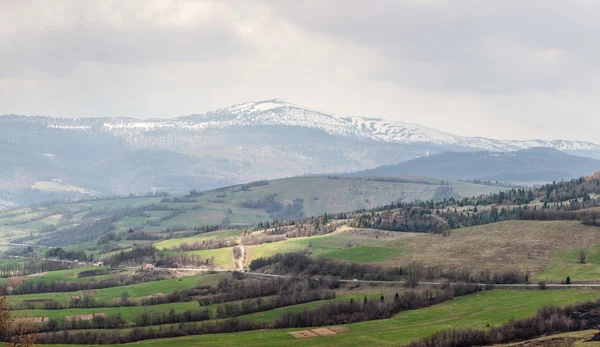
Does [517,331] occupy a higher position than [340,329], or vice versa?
[517,331]

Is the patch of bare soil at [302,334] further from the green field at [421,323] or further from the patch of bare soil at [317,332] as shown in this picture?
the green field at [421,323]

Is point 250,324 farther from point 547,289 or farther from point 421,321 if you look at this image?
point 547,289

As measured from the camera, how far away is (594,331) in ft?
458

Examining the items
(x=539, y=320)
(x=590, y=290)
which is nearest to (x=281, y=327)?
(x=539, y=320)

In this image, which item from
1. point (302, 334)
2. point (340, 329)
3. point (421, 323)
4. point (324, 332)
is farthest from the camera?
point (340, 329)

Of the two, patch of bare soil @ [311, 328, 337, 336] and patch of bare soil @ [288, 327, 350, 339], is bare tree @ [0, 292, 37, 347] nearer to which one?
patch of bare soil @ [288, 327, 350, 339]

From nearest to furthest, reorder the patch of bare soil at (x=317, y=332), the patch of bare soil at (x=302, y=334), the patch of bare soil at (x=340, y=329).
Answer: the patch of bare soil at (x=302, y=334)
the patch of bare soil at (x=317, y=332)
the patch of bare soil at (x=340, y=329)

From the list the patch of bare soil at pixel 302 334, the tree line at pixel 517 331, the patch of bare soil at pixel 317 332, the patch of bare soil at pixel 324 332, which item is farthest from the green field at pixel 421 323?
the tree line at pixel 517 331

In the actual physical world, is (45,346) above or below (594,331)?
below

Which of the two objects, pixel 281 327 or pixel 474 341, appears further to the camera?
pixel 281 327

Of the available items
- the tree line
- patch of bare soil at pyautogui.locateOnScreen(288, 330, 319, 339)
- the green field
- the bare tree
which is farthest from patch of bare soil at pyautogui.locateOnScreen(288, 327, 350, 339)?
the bare tree

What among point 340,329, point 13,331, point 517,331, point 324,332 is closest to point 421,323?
point 340,329

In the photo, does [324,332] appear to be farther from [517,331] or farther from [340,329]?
[517,331]

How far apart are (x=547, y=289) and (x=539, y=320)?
44.0 meters
